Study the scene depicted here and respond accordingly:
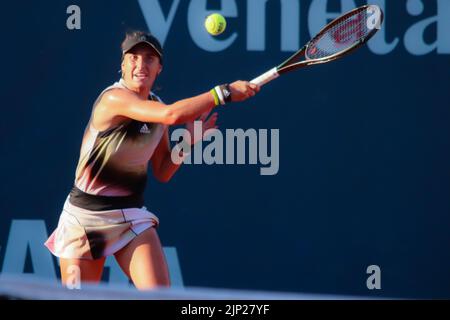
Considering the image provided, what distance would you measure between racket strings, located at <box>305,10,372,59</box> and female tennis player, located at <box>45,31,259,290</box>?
0.59 meters

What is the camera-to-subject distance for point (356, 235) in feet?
19.6

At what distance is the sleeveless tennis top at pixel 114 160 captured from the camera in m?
4.92

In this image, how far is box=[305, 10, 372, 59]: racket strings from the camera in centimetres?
507

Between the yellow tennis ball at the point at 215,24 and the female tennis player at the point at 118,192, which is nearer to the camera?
the female tennis player at the point at 118,192

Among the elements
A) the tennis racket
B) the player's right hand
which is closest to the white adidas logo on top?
the player's right hand

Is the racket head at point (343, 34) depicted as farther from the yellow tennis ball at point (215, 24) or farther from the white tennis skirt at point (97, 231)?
the white tennis skirt at point (97, 231)

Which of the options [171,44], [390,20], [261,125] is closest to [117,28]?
[171,44]

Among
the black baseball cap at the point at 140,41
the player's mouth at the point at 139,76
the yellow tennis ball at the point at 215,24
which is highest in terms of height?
the yellow tennis ball at the point at 215,24

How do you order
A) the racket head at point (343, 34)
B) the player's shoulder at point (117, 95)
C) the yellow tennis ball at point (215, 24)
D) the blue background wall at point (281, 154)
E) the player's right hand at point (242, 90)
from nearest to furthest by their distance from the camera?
the player's right hand at point (242, 90) < the player's shoulder at point (117, 95) < the racket head at point (343, 34) < the yellow tennis ball at point (215, 24) < the blue background wall at point (281, 154)

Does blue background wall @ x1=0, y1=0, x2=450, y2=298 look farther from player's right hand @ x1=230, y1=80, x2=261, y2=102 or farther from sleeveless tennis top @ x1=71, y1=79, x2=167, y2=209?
player's right hand @ x1=230, y1=80, x2=261, y2=102

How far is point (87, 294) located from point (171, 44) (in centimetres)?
172

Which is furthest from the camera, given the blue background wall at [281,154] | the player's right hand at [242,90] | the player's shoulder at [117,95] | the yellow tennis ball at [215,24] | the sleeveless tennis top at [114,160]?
the blue background wall at [281,154]

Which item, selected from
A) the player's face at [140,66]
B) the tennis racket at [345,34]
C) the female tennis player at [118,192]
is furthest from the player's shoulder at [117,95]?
the tennis racket at [345,34]

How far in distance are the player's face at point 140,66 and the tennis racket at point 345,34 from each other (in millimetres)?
604
